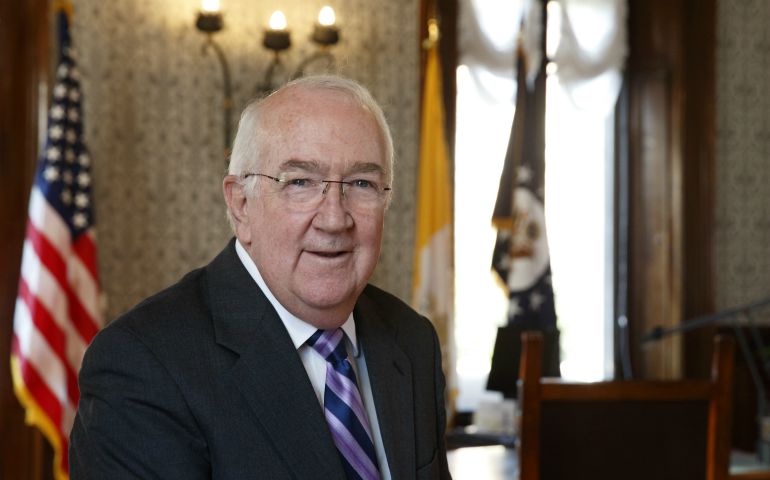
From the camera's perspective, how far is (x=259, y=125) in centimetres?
169

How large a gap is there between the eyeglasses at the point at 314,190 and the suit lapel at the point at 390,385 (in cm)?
34

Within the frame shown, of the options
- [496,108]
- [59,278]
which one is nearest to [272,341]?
[59,278]

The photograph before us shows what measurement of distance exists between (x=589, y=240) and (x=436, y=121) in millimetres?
1785

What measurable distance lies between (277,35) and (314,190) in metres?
3.98

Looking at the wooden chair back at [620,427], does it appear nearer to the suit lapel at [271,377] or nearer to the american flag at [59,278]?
the suit lapel at [271,377]

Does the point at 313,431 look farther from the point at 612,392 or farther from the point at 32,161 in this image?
the point at 32,161

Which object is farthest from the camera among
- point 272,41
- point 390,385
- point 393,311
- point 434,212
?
point 434,212

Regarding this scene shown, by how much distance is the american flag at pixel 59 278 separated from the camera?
14.6 ft

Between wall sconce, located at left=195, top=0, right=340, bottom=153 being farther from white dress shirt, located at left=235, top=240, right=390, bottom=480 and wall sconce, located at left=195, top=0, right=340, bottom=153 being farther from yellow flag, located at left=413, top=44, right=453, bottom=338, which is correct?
white dress shirt, located at left=235, top=240, right=390, bottom=480

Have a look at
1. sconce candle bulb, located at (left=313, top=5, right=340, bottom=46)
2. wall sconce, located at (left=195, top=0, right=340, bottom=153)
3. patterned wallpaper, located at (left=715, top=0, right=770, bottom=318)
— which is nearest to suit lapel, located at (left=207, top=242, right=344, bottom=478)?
wall sconce, located at (left=195, top=0, right=340, bottom=153)

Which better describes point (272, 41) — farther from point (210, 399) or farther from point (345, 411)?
point (210, 399)

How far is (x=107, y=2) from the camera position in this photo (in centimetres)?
517

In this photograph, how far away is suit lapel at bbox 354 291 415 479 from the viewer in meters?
1.80

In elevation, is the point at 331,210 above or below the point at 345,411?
above
